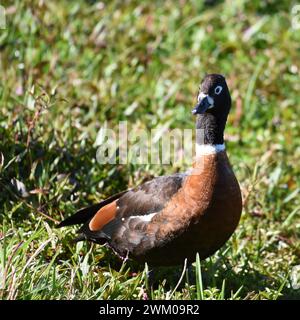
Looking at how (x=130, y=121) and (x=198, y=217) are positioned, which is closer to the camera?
(x=198, y=217)

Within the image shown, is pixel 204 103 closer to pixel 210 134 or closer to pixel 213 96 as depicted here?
pixel 213 96

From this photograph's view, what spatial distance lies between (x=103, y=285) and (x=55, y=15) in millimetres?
4066

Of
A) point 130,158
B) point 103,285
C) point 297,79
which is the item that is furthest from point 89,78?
point 103,285

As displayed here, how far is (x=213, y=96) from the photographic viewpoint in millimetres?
4246

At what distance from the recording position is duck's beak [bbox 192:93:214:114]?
420cm

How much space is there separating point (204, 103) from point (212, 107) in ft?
0.21

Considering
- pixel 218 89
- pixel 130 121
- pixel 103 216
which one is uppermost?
pixel 218 89

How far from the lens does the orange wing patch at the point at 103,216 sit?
4.44 meters

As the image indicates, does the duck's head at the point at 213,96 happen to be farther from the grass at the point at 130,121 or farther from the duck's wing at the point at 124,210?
the grass at the point at 130,121

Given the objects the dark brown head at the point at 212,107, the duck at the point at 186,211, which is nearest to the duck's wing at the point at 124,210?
the duck at the point at 186,211

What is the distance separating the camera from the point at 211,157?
425cm

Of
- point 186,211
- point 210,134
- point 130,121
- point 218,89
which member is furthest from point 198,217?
point 130,121

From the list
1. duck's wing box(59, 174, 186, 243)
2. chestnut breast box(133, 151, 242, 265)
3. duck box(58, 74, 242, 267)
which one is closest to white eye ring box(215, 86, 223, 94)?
duck box(58, 74, 242, 267)

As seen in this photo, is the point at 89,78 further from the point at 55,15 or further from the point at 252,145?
the point at 252,145
